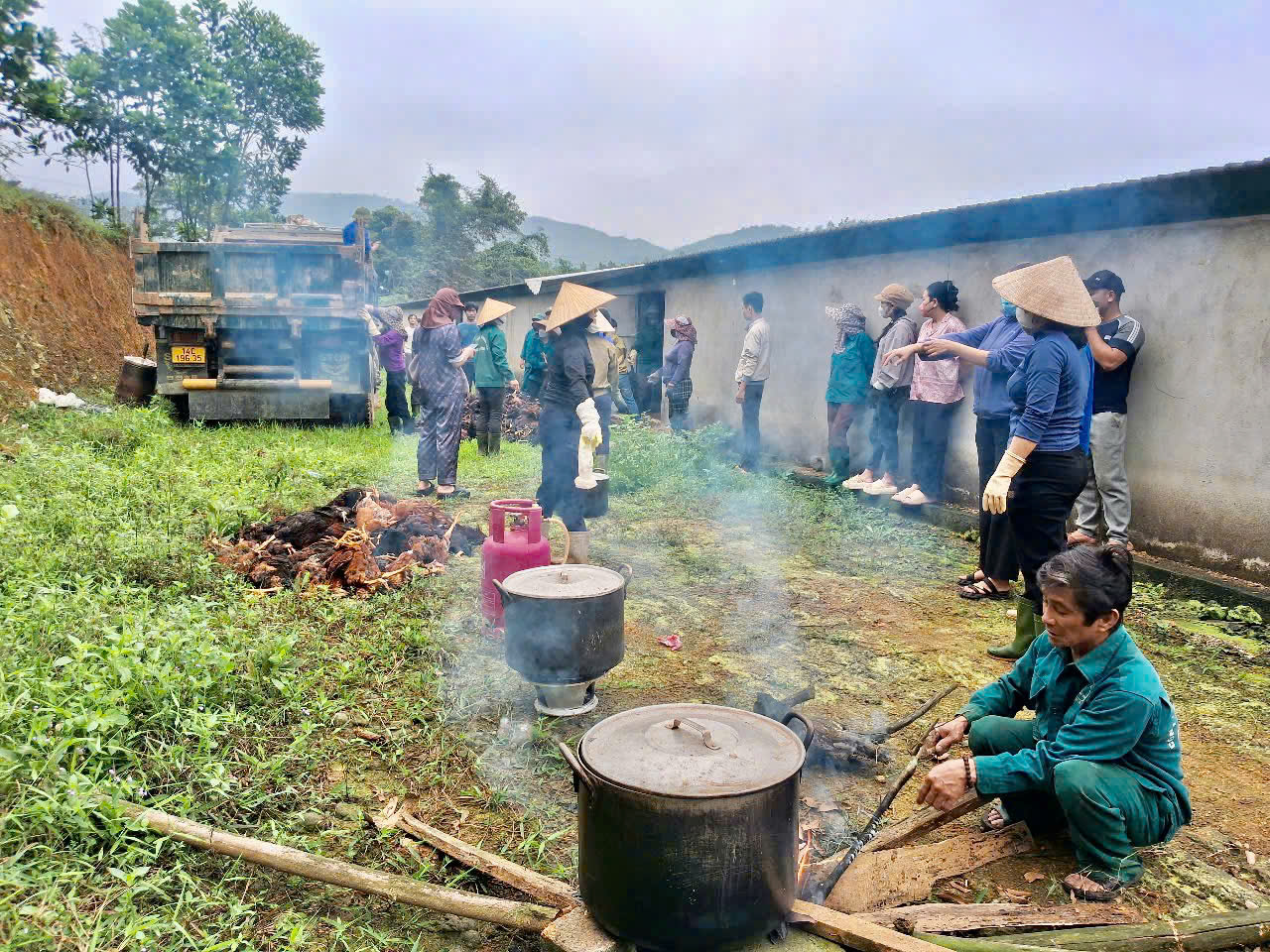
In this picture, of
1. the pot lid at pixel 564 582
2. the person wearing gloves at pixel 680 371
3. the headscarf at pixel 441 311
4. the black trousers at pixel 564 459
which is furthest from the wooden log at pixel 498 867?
the person wearing gloves at pixel 680 371

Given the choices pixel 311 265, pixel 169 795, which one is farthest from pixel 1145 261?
pixel 311 265

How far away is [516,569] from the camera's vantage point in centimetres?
456

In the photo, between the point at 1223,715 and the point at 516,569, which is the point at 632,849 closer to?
the point at 516,569

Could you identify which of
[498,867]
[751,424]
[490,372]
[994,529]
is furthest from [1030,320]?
[490,372]

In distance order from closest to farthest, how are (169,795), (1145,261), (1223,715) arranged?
(169,795), (1223,715), (1145,261)

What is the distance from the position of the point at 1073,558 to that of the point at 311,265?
39.3 feet

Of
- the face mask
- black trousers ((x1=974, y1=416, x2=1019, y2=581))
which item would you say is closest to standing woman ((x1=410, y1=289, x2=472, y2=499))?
black trousers ((x1=974, y1=416, x2=1019, y2=581))

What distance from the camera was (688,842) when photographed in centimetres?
204

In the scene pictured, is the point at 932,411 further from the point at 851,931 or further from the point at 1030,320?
the point at 851,931

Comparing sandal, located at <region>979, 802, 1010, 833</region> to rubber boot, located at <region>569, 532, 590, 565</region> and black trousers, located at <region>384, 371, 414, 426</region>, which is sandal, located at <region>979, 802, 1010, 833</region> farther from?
black trousers, located at <region>384, 371, 414, 426</region>

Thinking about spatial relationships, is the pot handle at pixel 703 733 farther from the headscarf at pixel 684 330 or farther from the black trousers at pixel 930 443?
the headscarf at pixel 684 330

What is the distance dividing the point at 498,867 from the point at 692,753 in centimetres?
88

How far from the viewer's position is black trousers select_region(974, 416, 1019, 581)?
5.48 meters

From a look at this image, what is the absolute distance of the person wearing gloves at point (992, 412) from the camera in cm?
517
